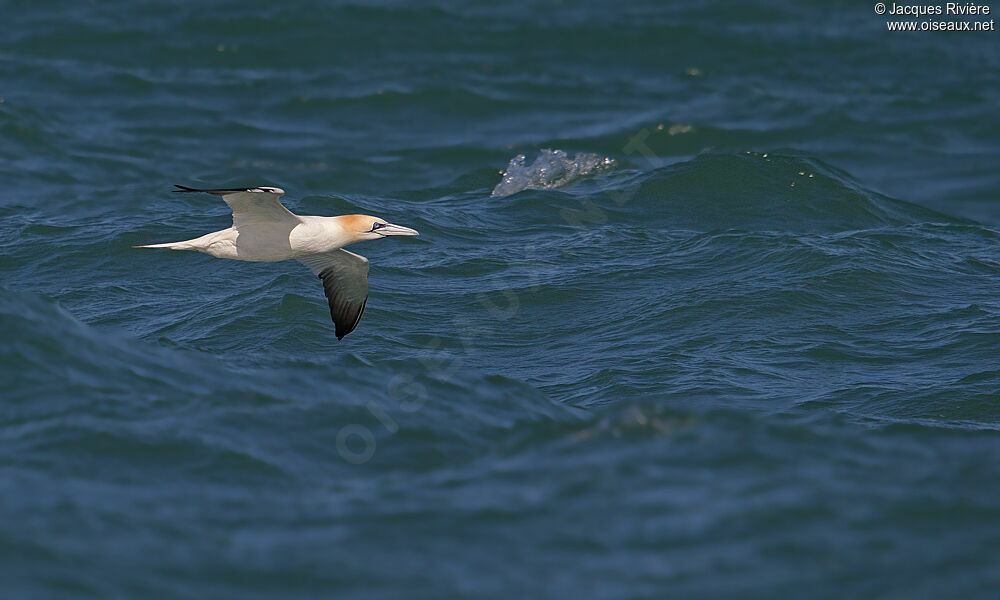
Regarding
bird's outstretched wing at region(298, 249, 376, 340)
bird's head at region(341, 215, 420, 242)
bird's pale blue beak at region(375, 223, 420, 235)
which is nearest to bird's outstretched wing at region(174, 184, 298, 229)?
bird's head at region(341, 215, 420, 242)

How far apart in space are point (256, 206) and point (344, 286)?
6.46 ft

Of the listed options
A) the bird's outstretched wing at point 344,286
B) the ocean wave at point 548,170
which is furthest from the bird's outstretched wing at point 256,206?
the ocean wave at point 548,170

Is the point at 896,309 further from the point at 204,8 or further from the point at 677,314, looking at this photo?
the point at 204,8

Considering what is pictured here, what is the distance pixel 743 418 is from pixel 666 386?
3275 mm

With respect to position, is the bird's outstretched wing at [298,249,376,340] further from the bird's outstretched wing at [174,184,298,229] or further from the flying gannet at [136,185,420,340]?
the bird's outstretched wing at [174,184,298,229]

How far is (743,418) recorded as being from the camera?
10.9m

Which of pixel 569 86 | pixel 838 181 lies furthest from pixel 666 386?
pixel 569 86

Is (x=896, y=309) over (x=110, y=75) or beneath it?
beneath

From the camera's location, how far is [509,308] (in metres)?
16.6

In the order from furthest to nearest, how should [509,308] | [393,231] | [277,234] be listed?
[509,308], [393,231], [277,234]
